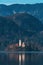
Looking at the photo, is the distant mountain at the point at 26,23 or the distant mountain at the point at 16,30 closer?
the distant mountain at the point at 16,30

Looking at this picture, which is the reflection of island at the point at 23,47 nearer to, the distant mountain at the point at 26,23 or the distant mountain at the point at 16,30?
the distant mountain at the point at 16,30

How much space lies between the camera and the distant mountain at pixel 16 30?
246 ft

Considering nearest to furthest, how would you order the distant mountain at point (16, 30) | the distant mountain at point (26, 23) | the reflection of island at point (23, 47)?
the reflection of island at point (23, 47), the distant mountain at point (16, 30), the distant mountain at point (26, 23)

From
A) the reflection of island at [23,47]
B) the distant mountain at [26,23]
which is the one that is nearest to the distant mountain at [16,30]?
the distant mountain at [26,23]

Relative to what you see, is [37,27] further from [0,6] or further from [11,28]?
[0,6]

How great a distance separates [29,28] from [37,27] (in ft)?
11.1

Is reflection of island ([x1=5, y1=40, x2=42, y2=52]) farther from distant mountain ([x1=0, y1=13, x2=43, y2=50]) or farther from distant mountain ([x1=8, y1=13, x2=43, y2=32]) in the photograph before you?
distant mountain ([x1=8, y1=13, x2=43, y2=32])

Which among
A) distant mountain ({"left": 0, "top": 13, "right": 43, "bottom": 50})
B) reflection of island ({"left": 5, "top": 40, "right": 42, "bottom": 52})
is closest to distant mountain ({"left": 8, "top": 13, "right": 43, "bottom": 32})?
distant mountain ({"left": 0, "top": 13, "right": 43, "bottom": 50})

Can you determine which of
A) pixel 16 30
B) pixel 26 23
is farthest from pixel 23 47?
pixel 26 23

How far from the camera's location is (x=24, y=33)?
280ft

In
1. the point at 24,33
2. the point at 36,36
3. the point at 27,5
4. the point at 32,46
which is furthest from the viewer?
the point at 27,5

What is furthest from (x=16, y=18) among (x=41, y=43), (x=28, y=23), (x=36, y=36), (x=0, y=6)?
(x=0, y=6)

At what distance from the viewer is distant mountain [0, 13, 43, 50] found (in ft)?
246

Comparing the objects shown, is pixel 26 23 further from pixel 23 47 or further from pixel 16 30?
pixel 23 47
